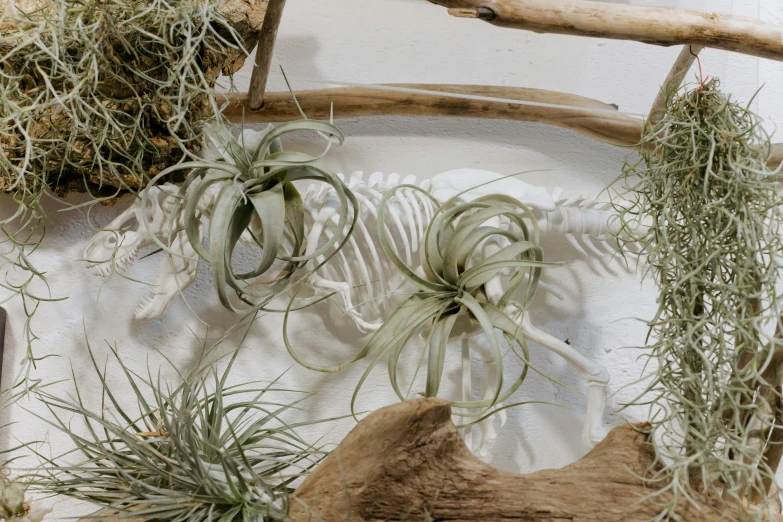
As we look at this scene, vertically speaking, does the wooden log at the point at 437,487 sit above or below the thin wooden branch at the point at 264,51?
below

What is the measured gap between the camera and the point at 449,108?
0.99 m

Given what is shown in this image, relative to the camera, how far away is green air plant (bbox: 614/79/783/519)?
654mm

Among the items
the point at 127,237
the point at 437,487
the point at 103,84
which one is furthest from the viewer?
the point at 127,237

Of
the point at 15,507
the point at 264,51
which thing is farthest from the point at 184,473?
the point at 264,51

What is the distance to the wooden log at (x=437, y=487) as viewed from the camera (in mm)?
647

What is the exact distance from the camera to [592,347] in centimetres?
97

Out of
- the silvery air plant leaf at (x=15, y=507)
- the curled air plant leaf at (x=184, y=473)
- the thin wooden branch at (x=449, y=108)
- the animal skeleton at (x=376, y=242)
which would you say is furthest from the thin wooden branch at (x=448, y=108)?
the silvery air plant leaf at (x=15, y=507)

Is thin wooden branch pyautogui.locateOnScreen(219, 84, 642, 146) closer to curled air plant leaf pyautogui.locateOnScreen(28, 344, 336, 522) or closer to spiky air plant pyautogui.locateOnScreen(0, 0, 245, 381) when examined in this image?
spiky air plant pyautogui.locateOnScreen(0, 0, 245, 381)

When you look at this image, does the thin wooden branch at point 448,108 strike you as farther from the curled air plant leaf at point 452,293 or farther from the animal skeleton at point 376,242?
the curled air plant leaf at point 452,293

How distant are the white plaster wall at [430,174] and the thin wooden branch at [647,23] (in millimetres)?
177

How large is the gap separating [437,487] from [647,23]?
596 mm

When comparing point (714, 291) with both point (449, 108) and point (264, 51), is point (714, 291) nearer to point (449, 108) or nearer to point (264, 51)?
point (449, 108)

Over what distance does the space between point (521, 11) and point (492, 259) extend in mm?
312

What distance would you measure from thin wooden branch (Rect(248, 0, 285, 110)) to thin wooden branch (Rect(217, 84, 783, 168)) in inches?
1.2
